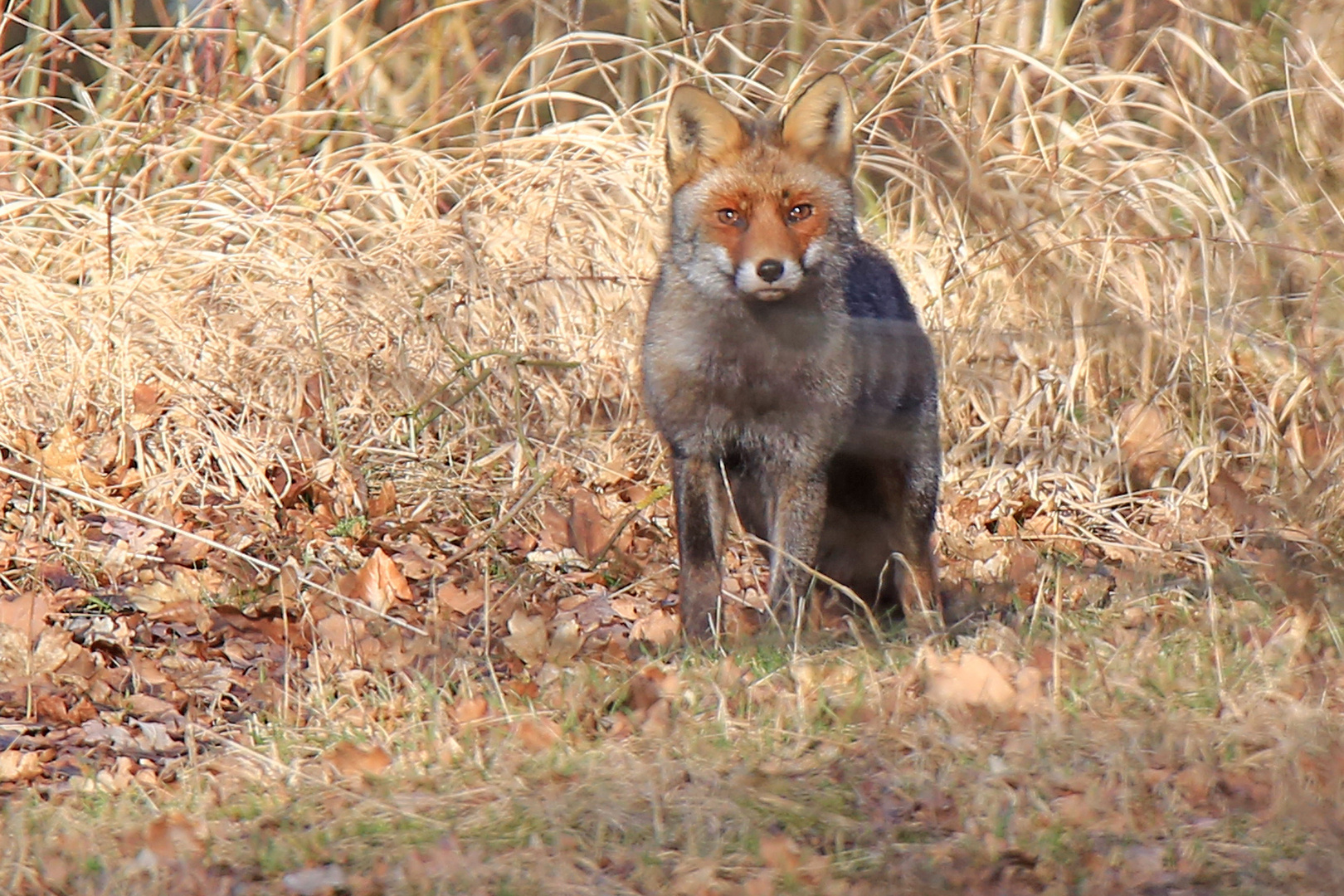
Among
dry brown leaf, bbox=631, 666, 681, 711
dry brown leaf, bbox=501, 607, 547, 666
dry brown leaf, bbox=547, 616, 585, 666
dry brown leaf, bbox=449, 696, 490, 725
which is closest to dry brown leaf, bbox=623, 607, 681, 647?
dry brown leaf, bbox=547, 616, 585, 666

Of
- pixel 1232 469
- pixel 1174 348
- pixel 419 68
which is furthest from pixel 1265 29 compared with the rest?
pixel 419 68

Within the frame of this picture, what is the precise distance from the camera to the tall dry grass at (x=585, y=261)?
701 cm

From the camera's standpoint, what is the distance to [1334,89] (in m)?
5.88

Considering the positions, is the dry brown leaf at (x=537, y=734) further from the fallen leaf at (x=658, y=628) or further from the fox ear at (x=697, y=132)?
the fox ear at (x=697, y=132)

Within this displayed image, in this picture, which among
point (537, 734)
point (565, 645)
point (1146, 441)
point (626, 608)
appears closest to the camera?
point (537, 734)

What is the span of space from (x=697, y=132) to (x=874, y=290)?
88 cm

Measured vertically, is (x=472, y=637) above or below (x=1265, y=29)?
below

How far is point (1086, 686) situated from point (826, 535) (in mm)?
1688

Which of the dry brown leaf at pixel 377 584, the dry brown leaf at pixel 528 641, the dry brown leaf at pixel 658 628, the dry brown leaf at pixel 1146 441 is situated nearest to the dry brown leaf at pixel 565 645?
the dry brown leaf at pixel 528 641

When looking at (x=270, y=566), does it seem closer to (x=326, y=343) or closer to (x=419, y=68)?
(x=326, y=343)

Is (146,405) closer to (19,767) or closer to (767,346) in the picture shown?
(19,767)

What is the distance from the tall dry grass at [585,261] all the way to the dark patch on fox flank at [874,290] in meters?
0.67

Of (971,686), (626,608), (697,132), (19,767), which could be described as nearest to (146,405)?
(626,608)

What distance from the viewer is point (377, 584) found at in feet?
19.9
